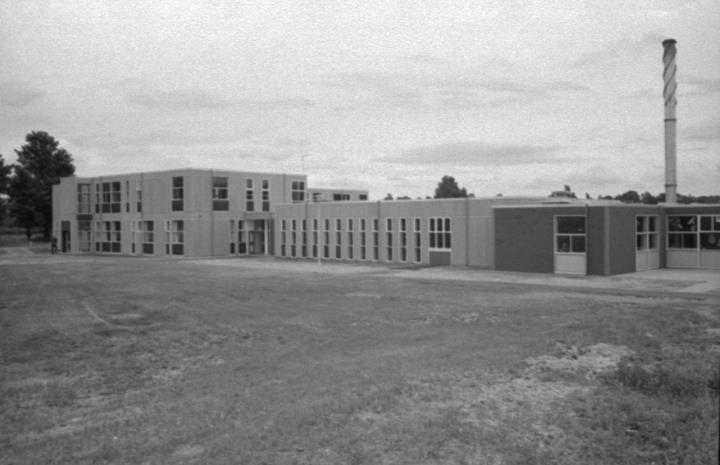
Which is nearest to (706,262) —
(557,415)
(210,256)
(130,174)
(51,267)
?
(557,415)

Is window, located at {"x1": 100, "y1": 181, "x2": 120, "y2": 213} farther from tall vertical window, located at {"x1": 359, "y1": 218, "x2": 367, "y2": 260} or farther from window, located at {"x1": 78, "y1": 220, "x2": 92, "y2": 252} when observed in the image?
tall vertical window, located at {"x1": 359, "y1": 218, "x2": 367, "y2": 260}

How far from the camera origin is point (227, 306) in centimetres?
2008

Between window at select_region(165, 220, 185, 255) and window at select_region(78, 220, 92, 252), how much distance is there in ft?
44.8

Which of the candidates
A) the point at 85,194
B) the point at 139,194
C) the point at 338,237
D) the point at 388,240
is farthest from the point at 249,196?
the point at 85,194

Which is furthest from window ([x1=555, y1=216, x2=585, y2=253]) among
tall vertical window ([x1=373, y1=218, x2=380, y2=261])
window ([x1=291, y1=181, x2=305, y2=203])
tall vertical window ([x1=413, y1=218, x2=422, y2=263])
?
window ([x1=291, y1=181, x2=305, y2=203])

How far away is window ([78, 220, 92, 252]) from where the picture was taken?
6269 cm

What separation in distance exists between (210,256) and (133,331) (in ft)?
124

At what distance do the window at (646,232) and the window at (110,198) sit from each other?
4756cm

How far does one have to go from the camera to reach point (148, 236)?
56344 mm

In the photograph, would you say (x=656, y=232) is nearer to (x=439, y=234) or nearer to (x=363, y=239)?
(x=439, y=234)

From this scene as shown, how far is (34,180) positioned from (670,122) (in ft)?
268

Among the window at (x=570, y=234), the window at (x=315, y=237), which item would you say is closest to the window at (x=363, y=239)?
the window at (x=315, y=237)

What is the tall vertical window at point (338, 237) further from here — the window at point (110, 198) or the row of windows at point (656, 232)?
the window at point (110, 198)

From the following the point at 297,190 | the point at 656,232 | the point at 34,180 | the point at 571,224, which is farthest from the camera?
the point at 34,180
